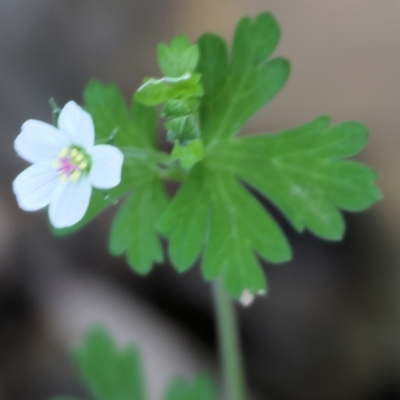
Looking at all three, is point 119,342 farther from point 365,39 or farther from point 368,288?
point 365,39

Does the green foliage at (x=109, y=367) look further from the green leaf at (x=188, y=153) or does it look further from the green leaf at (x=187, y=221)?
the green leaf at (x=188, y=153)

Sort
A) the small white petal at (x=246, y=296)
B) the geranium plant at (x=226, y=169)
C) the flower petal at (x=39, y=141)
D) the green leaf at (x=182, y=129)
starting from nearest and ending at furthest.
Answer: the flower petal at (x=39, y=141) → the green leaf at (x=182, y=129) → the geranium plant at (x=226, y=169) → the small white petal at (x=246, y=296)

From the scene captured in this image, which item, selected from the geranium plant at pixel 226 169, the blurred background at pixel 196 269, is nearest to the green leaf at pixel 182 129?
the geranium plant at pixel 226 169

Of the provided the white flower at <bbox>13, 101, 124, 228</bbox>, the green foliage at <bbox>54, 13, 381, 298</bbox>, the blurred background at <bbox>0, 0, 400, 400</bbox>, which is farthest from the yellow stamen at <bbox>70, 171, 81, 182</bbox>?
the blurred background at <bbox>0, 0, 400, 400</bbox>

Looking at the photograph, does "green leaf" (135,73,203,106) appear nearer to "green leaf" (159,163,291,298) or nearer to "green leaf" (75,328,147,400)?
"green leaf" (159,163,291,298)

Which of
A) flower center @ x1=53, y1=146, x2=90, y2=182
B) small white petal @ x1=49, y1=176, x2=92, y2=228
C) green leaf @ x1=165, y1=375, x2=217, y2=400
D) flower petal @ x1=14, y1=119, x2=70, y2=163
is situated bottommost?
green leaf @ x1=165, y1=375, x2=217, y2=400

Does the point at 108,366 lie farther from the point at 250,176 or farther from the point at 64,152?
the point at 64,152
